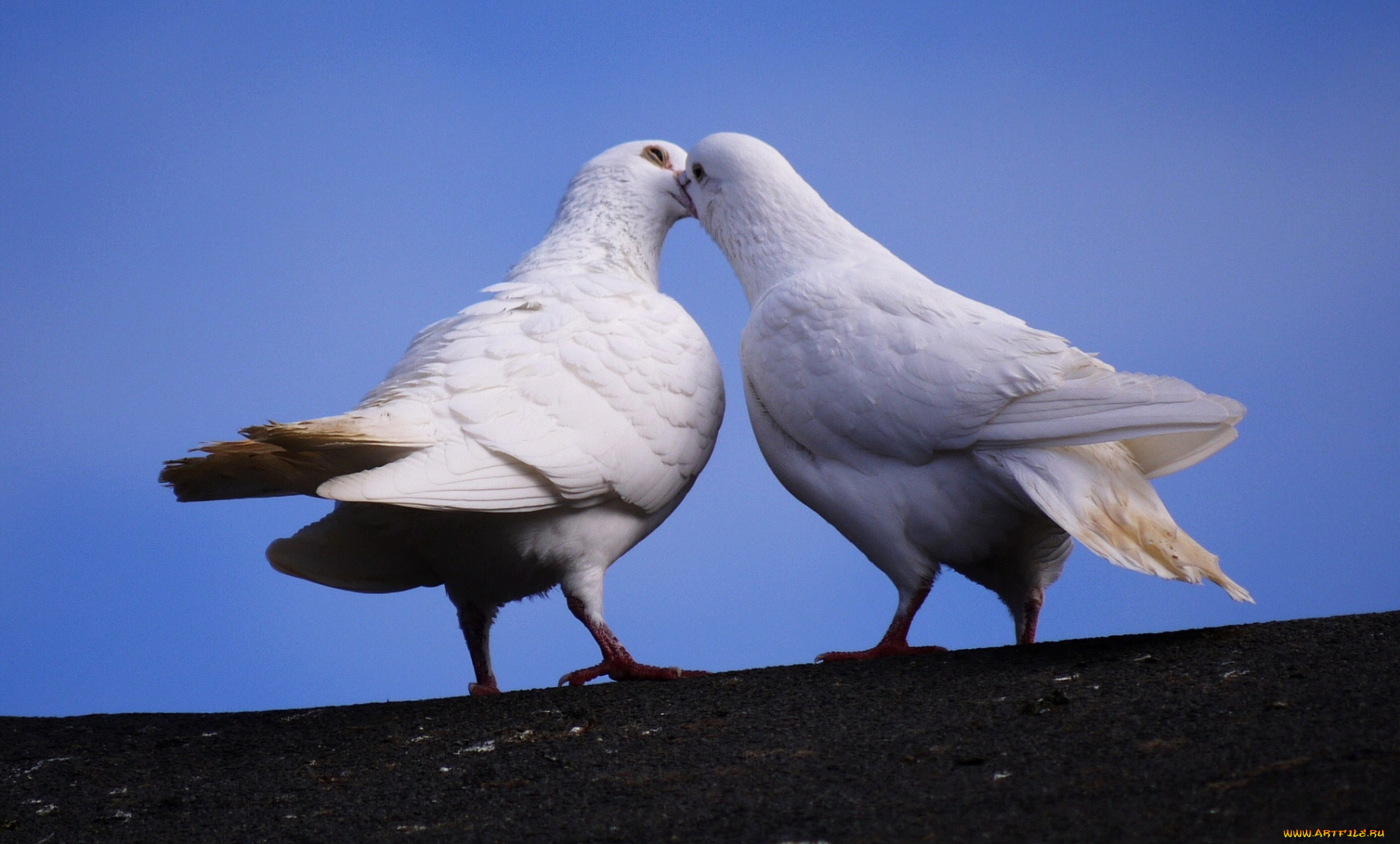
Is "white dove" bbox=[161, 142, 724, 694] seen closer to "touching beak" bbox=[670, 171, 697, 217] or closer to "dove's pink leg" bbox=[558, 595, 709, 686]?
"dove's pink leg" bbox=[558, 595, 709, 686]

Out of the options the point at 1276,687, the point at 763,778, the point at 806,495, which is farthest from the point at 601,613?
the point at 1276,687

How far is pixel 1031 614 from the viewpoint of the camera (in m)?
6.37

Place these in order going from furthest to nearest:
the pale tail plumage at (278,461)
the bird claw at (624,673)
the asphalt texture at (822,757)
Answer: the bird claw at (624,673)
the pale tail plumage at (278,461)
the asphalt texture at (822,757)

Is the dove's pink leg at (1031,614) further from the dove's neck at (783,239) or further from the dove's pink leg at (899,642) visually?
the dove's neck at (783,239)

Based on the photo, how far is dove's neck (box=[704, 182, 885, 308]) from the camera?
6891mm

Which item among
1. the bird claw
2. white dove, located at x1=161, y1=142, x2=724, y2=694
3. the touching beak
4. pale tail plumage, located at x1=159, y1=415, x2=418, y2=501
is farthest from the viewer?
the touching beak

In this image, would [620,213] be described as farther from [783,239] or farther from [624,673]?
[624,673]

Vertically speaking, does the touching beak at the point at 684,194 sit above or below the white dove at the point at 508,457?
above

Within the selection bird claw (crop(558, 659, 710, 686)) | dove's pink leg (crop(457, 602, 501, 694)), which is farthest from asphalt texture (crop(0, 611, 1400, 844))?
dove's pink leg (crop(457, 602, 501, 694))

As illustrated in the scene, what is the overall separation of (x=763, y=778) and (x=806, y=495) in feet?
7.43

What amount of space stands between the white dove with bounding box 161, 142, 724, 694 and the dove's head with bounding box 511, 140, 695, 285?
0.36m

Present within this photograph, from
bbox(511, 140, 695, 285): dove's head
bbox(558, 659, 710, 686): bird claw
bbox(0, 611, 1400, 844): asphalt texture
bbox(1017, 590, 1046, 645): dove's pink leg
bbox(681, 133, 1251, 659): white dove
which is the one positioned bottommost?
bbox(0, 611, 1400, 844): asphalt texture

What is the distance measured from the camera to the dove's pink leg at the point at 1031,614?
6.35 m

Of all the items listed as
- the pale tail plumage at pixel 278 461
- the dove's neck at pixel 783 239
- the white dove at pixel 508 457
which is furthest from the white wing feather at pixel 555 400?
the dove's neck at pixel 783 239
